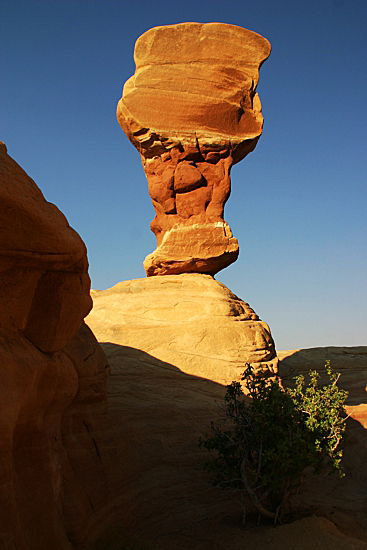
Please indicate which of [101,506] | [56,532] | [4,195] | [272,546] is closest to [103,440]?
[101,506]

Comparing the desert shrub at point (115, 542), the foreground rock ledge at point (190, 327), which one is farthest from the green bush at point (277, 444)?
the foreground rock ledge at point (190, 327)

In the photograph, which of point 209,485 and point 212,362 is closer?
point 209,485

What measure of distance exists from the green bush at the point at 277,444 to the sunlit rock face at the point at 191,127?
23.9ft

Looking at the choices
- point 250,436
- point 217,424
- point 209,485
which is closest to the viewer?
point 250,436

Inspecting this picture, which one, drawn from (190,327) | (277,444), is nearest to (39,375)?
(277,444)

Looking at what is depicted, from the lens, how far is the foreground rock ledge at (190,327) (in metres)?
11.1

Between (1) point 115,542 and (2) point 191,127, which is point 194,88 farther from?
(1) point 115,542

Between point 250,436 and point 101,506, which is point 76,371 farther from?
point 250,436

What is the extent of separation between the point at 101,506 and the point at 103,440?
1.01 m

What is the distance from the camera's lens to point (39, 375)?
5.47 m

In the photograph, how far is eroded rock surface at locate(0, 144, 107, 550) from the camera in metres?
4.78

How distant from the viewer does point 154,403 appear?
30.6ft

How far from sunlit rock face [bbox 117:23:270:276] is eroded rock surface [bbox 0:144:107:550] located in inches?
332

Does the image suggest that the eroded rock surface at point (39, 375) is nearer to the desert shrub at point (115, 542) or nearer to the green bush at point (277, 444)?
the desert shrub at point (115, 542)
